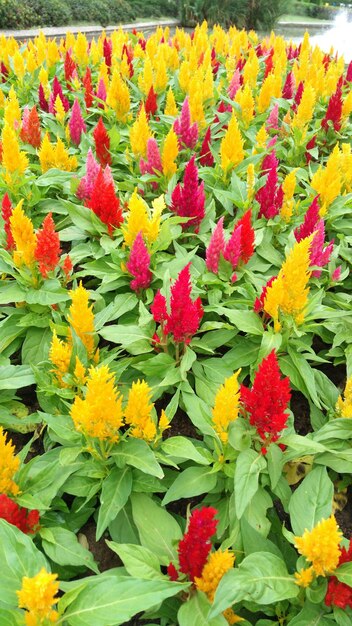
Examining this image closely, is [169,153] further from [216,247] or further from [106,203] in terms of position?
[216,247]

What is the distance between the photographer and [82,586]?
1.41 metres

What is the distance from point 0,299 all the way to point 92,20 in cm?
2143

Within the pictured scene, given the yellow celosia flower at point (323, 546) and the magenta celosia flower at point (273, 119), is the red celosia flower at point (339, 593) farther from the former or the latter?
the magenta celosia flower at point (273, 119)

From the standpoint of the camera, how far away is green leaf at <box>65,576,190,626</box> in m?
1.34

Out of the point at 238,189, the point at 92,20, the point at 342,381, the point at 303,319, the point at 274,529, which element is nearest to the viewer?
the point at 274,529

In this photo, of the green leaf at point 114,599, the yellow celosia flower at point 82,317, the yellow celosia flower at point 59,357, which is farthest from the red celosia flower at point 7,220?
the green leaf at point 114,599

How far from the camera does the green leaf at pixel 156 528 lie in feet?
5.57

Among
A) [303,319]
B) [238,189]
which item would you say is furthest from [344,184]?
[303,319]

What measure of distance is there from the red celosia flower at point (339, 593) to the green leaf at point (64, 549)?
30.1 inches

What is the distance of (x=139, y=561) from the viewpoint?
5.24 feet

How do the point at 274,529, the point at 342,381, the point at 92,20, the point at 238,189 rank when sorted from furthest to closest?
the point at 92,20 < the point at 238,189 < the point at 342,381 < the point at 274,529

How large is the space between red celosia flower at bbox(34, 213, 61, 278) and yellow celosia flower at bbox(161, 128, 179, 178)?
116cm

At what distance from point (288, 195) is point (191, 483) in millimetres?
1948

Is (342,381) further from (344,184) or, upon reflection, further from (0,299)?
(0,299)
